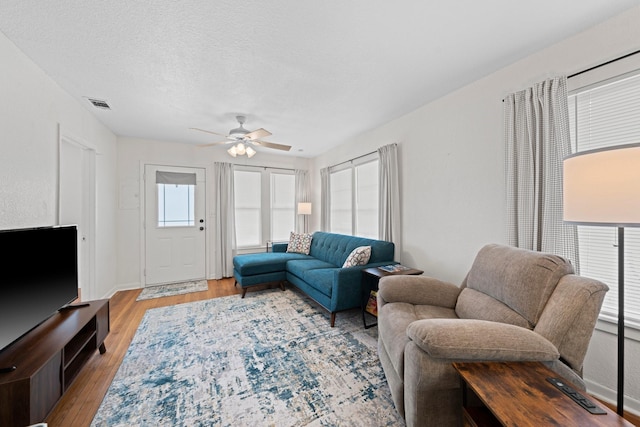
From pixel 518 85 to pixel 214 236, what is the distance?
4.88 m

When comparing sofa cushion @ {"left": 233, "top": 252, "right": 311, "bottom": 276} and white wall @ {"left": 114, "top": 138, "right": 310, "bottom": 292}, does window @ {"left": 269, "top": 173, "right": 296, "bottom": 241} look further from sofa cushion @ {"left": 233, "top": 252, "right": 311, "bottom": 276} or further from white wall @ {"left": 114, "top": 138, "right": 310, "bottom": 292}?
white wall @ {"left": 114, "top": 138, "right": 310, "bottom": 292}

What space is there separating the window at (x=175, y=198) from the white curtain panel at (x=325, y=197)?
8.12 ft

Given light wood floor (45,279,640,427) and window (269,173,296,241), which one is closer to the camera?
light wood floor (45,279,640,427)

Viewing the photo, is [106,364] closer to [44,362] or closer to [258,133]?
[44,362]

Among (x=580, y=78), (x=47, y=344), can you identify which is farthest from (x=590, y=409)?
(x=47, y=344)

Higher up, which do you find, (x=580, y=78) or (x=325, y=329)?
(x=580, y=78)

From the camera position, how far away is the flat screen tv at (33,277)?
1.46 meters

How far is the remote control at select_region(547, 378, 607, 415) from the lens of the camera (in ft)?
2.81

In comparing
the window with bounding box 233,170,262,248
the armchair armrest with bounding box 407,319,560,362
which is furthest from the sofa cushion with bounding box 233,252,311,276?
the armchair armrest with bounding box 407,319,560,362

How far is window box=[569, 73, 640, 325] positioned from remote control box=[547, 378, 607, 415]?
1.20 meters

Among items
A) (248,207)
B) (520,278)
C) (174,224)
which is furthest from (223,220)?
(520,278)

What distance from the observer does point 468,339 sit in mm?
1134

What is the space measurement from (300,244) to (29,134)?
3536 millimetres

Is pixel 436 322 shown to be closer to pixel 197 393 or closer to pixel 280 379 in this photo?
pixel 280 379
